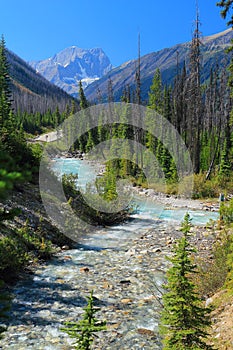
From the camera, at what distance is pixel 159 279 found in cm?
863

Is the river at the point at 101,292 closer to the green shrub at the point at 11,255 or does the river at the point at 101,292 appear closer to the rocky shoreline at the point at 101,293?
the rocky shoreline at the point at 101,293

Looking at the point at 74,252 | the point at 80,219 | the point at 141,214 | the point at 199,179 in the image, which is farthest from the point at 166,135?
the point at 74,252

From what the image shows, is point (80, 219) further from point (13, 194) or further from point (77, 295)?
point (77, 295)

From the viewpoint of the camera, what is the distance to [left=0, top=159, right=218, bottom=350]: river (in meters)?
5.82

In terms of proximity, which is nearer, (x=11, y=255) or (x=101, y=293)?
(x=101, y=293)

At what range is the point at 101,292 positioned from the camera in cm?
775

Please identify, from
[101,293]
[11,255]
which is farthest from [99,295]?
[11,255]

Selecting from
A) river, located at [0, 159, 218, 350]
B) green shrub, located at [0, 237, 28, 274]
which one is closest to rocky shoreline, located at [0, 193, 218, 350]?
river, located at [0, 159, 218, 350]

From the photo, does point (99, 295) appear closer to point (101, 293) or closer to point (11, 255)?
point (101, 293)

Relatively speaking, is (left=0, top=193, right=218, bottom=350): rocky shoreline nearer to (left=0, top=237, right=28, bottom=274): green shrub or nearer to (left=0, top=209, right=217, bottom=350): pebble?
(left=0, top=209, right=217, bottom=350): pebble

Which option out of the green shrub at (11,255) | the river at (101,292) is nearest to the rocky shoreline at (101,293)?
the river at (101,292)

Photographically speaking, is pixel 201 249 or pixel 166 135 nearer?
pixel 201 249

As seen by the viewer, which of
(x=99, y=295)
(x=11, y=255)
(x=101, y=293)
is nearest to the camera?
(x=99, y=295)

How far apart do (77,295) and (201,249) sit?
5.12m
